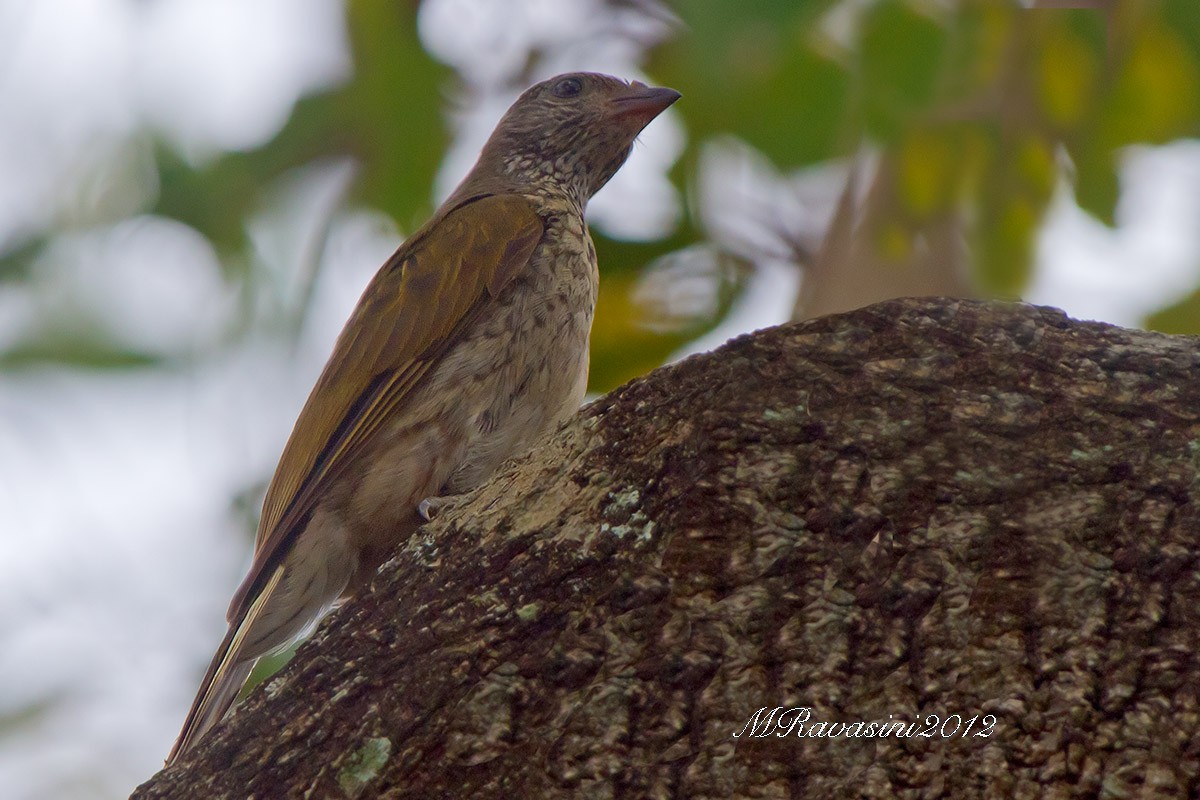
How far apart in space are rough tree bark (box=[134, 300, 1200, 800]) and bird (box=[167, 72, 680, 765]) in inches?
43.7

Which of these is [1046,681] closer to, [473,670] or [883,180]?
[473,670]

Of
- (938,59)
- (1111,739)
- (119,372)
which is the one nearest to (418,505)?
(119,372)

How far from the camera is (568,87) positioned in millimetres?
5246

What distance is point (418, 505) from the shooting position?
11.7ft

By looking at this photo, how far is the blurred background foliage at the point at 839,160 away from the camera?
12.8 ft

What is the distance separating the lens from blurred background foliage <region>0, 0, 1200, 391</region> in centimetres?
391

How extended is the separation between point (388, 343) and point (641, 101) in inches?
67.1

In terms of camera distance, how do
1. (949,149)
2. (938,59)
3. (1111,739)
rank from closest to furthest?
(1111,739) → (938,59) → (949,149)


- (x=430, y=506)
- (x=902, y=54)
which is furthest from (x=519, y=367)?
(x=902, y=54)

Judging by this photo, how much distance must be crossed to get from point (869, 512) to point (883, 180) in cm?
295

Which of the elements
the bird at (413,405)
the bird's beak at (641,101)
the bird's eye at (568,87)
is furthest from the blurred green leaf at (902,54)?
the bird's eye at (568,87)

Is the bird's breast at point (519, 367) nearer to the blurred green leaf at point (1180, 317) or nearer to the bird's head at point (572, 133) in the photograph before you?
the bird's head at point (572, 133)

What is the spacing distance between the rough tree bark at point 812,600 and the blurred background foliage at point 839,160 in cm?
158

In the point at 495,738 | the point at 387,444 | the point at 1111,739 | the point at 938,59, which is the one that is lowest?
the point at 1111,739
